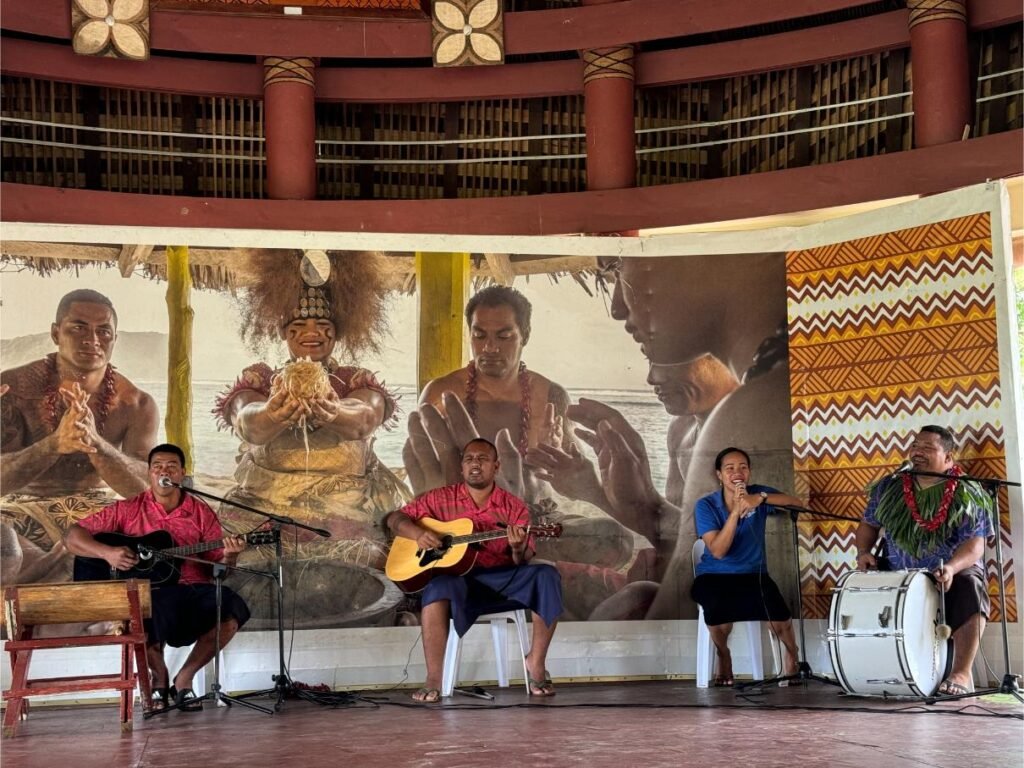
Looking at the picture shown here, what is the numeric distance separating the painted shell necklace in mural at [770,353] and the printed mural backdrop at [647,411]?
0.05 ft

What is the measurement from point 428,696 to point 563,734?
1.66 m

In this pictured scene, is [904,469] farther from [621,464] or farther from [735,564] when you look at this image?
[621,464]

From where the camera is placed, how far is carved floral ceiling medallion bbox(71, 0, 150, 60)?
8586mm

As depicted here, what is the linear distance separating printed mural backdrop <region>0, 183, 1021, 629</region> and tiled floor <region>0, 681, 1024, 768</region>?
3.92 feet

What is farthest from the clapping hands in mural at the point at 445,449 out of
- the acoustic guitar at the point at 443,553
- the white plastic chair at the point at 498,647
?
the white plastic chair at the point at 498,647

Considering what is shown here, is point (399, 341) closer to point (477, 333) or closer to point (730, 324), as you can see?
point (477, 333)

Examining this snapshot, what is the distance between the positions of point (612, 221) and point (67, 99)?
387 centimetres

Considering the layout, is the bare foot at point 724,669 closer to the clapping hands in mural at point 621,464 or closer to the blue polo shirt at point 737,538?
the blue polo shirt at point 737,538

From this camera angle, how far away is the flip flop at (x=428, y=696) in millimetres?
6736

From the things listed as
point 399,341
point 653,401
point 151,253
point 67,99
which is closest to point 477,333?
point 399,341

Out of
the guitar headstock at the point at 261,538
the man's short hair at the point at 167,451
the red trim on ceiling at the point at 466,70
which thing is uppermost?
the red trim on ceiling at the point at 466,70

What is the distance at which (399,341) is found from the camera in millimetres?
8102

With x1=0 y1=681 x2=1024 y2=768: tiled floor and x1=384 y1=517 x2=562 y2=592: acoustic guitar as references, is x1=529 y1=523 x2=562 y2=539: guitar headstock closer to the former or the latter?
x1=384 y1=517 x2=562 y2=592: acoustic guitar

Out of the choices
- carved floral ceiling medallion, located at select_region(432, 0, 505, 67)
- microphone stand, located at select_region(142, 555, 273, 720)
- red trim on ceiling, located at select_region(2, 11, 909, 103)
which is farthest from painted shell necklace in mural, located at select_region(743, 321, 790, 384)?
microphone stand, located at select_region(142, 555, 273, 720)
